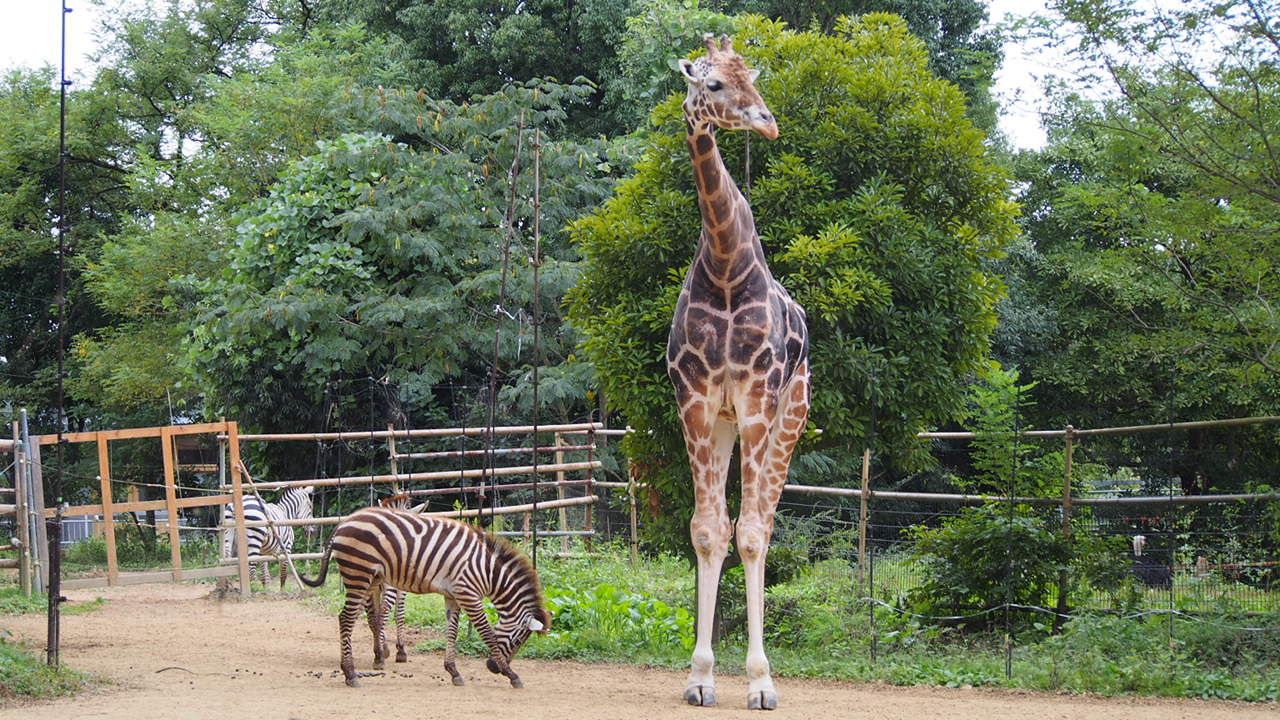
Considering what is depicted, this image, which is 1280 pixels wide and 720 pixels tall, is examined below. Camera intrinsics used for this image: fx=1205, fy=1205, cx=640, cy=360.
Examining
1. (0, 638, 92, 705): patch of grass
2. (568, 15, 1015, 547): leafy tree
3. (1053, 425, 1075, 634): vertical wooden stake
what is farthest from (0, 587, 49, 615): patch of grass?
(1053, 425, 1075, 634): vertical wooden stake

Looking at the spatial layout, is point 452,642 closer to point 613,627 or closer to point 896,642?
point 613,627

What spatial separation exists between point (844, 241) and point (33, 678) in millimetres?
5982

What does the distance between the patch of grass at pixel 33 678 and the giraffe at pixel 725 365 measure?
3.85 m

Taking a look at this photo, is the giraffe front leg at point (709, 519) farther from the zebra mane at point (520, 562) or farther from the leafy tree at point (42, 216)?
the leafy tree at point (42, 216)

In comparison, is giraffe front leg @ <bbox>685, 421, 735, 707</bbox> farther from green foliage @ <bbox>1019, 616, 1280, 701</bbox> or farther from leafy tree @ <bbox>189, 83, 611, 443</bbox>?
leafy tree @ <bbox>189, 83, 611, 443</bbox>

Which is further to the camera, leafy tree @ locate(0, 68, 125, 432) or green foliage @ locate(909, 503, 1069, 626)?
leafy tree @ locate(0, 68, 125, 432)

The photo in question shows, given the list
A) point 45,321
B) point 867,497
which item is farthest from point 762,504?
point 45,321

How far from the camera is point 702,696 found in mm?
7246

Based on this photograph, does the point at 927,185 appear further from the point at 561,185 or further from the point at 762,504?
the point at 561,185

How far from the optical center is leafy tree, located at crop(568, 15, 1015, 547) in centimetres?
876

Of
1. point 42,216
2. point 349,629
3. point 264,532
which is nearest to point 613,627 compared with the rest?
point 349,629

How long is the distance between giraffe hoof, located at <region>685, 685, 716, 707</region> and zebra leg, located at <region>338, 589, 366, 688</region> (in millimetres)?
2392

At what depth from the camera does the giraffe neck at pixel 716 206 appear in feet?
23.8

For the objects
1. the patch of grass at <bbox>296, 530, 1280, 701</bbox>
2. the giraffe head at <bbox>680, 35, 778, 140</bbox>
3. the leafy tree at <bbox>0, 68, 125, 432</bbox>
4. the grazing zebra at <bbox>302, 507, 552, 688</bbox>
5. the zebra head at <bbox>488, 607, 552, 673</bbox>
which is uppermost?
the leafy tree at <bbox>0, 68, 125, 432</bbox>
